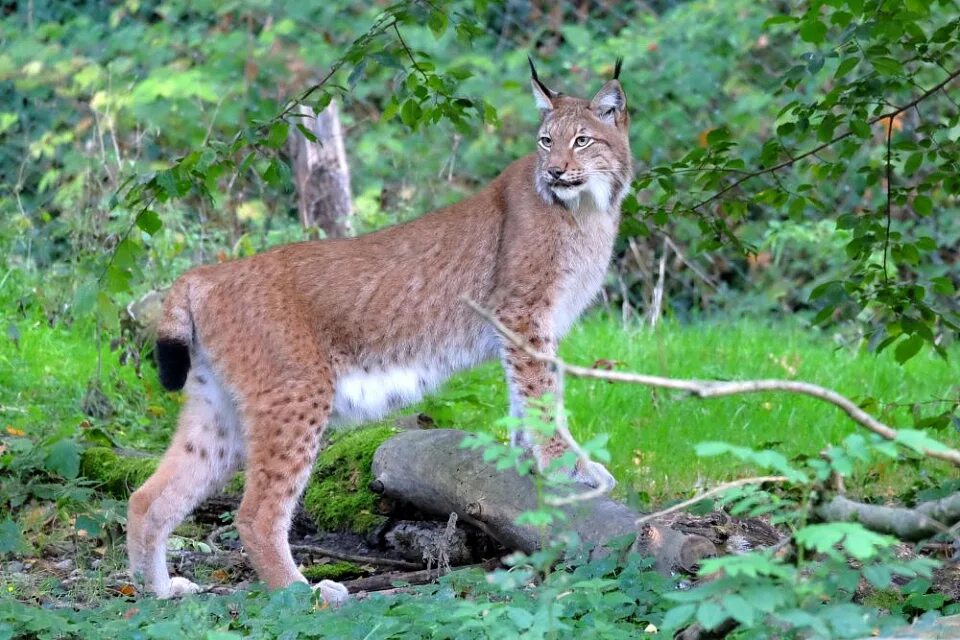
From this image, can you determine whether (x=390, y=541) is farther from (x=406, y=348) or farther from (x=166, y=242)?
(x=166, y=242)

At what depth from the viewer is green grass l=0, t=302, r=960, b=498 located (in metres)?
5.14

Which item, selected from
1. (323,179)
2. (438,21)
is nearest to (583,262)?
(438,21)

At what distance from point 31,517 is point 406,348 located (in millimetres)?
1486

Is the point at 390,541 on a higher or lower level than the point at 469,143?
lower

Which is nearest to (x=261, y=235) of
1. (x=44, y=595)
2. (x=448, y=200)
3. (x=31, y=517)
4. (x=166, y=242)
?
(x=166, y=242)

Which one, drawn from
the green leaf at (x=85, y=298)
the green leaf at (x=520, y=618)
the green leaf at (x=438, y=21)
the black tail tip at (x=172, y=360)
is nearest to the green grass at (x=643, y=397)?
the black tail tip at (x=172, y=360)

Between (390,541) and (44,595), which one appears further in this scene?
(390,541)

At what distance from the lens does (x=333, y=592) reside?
384 centimetres

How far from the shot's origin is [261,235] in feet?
23.3

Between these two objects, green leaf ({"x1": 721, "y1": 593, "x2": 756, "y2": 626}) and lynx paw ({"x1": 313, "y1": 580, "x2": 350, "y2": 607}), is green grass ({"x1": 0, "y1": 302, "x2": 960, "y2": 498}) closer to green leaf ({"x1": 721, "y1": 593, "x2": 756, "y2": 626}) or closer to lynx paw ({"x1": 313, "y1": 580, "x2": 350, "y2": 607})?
lynx paw ({"x1": 313, "y1": 580, "x2": 350, "y2": 607})

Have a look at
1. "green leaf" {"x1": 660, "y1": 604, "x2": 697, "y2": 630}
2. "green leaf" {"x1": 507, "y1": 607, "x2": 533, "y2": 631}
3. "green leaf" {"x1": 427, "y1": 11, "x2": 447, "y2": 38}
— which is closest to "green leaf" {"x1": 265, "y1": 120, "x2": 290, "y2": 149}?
"green leaf" {"x1": 427, "y1": 11, "x2": 447, "y2": 38}

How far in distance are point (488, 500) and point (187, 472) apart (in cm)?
111

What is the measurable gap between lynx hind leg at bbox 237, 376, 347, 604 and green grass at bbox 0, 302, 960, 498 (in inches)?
39.6

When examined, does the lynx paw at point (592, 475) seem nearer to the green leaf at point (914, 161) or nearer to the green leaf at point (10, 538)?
the green leaf at point (914, 161)
